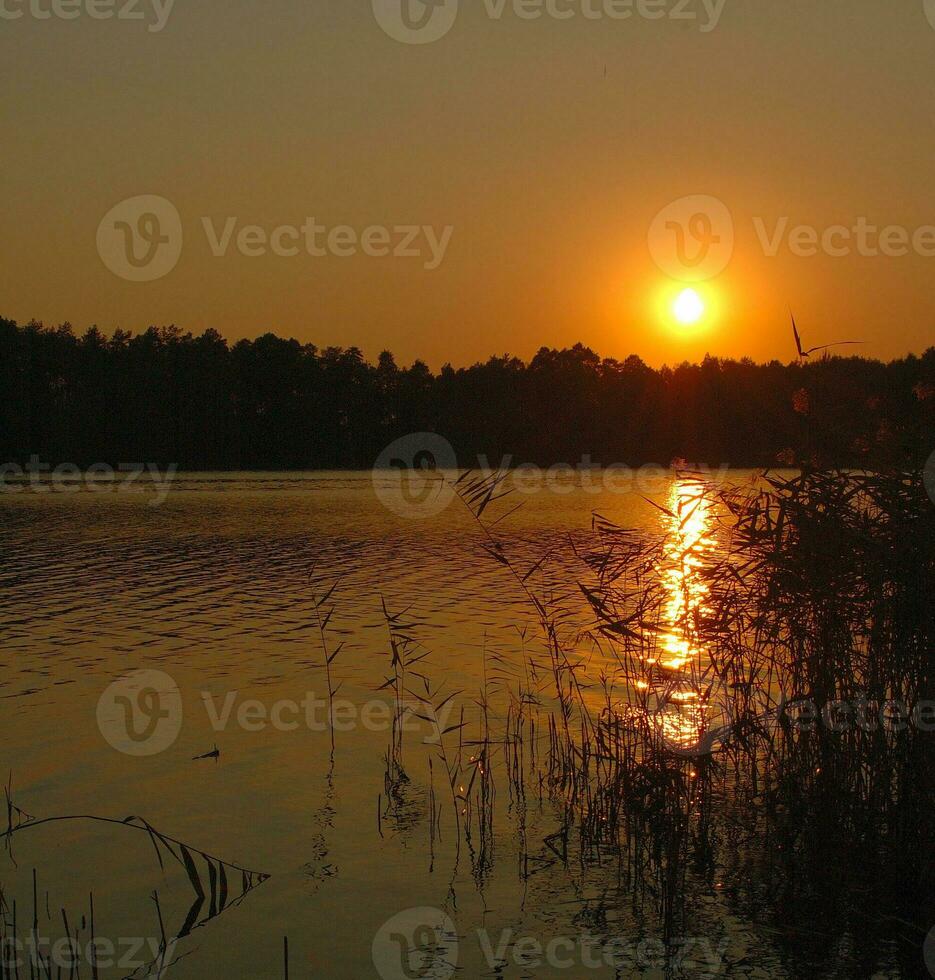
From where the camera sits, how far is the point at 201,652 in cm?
1797

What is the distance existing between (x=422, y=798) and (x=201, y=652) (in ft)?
28.4

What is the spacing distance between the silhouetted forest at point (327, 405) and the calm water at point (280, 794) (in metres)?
89.4

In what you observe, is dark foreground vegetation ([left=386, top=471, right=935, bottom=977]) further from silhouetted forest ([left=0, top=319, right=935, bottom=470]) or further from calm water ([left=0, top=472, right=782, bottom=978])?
silhouetted forest ([left=0, top=319, right=935, bottom=470])

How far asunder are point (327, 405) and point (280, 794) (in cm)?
12263

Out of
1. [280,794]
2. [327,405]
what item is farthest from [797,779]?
[327,405]

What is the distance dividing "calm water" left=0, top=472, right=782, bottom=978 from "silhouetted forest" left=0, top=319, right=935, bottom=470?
8943cm

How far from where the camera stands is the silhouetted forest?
11700 centimetres

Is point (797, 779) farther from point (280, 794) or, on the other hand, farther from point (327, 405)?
point (327, 405)

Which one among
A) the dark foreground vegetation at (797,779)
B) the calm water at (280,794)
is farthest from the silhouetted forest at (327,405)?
the dark foreground vegetation at (797,779)

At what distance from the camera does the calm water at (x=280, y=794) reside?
7.54m

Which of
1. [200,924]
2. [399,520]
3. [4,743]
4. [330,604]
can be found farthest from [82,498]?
[200,924]

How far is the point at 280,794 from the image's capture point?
10.7 meters

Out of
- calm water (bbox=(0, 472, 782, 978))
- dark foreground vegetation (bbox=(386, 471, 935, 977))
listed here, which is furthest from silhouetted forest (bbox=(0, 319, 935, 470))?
dark foreground vegetation (bbox=(386, 471, 935, 977))

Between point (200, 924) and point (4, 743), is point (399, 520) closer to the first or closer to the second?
point (4, 743)
